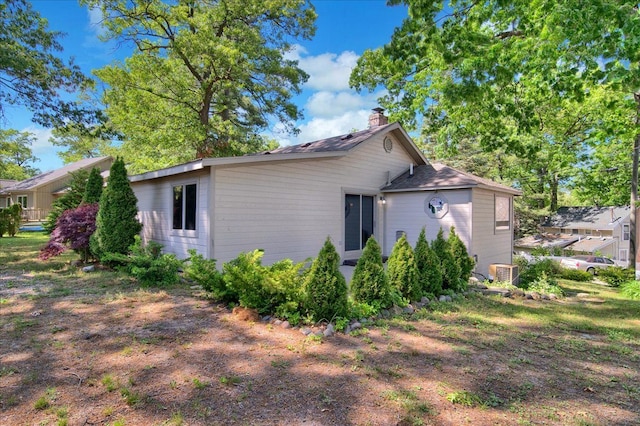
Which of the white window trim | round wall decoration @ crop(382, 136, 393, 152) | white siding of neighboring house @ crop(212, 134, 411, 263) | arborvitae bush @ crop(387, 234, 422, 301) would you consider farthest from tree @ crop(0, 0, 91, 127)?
arborvitae bush @ crop(387, 234, 422, 301)

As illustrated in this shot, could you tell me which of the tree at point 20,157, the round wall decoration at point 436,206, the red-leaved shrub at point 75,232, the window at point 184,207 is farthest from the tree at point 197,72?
the tree at point 20,157

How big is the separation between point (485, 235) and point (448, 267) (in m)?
3.64

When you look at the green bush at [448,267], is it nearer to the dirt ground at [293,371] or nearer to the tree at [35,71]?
the dirt ground at [293,371]

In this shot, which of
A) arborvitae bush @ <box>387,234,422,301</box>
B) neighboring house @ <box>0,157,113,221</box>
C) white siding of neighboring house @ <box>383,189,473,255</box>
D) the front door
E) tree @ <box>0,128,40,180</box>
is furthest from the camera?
tree @ <box>0,128,40,180</box>

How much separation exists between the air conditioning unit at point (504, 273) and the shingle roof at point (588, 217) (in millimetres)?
25290

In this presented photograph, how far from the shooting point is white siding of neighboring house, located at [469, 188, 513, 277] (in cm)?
944

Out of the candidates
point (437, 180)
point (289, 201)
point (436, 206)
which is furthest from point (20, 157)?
point (436, 206)

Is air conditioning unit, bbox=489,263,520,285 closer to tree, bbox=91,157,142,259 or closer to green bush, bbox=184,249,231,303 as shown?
green bush, bbox=184,249,231,303

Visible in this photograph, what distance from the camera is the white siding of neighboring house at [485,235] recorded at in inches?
372

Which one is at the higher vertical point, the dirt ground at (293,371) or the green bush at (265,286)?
the green bush at (265,286)

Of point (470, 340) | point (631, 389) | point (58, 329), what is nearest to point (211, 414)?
point (58, 329)

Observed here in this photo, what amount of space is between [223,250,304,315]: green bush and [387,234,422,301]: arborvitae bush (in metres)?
1.80

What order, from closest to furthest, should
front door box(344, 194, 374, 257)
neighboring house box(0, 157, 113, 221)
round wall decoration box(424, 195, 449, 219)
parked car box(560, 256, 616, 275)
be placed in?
Result: round wall decoration box(424, 195, 449, 219)
front door box(344, 194, 374, 257)
parked car box(560, 256, 616, 275)
neighboring house box(0, 157, 113, 221)

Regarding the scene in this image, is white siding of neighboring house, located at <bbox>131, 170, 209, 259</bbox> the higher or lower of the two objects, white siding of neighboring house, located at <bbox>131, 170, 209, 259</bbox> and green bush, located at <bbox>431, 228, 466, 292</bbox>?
the higher
